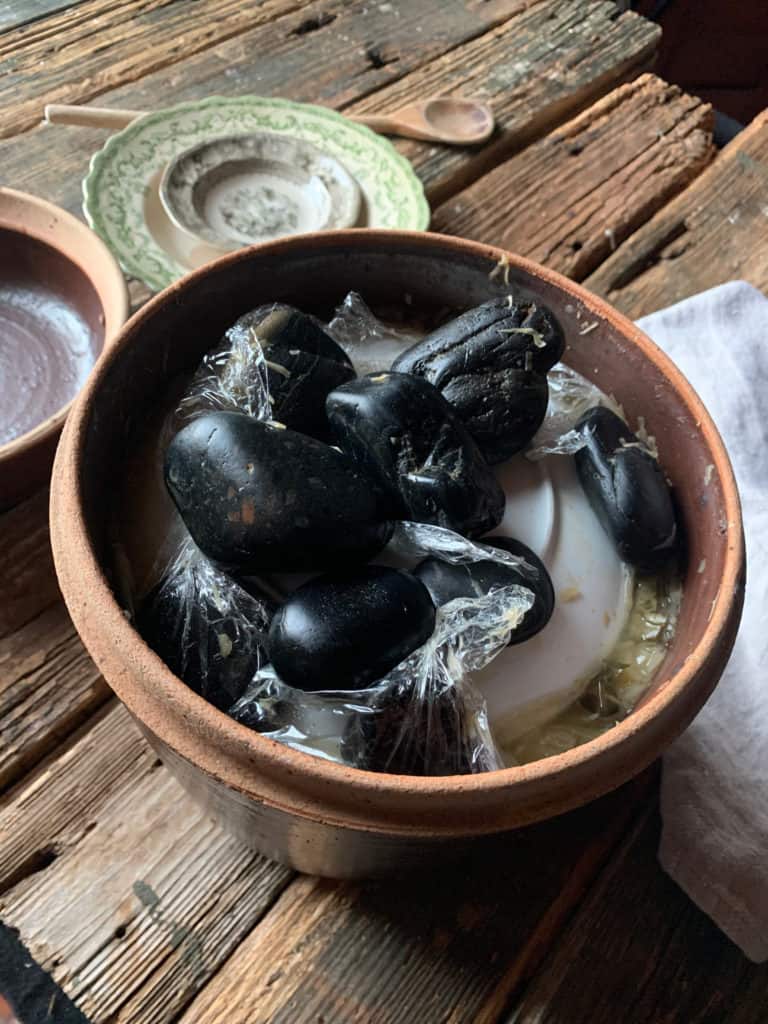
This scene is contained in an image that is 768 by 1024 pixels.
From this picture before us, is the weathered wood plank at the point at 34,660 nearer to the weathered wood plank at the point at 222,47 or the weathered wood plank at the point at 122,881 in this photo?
the weathered wood plank at the point at 122,881

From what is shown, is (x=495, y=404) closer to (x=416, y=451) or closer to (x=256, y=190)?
(x=416, y=451)

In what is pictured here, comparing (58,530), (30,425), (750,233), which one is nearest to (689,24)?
(750,233)

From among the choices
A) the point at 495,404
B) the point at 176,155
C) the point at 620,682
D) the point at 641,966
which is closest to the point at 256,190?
the point at 176,155

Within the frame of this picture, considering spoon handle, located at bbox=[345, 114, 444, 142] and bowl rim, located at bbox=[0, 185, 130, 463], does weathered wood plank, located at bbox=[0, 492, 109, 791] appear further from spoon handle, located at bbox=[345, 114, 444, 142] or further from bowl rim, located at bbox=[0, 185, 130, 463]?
spoon handle, located at bbox=[345, 114, 444, 142]

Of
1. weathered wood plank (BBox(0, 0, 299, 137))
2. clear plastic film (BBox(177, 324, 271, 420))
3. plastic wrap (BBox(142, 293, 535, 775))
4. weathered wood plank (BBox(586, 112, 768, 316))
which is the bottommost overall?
weathered wood plank (BBox(586, 112, 768, 316))

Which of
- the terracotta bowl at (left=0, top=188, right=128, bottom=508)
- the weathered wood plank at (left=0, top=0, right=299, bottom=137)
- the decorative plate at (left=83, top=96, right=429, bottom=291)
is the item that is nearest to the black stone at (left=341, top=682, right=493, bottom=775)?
the terracotta bowl at (left=0, top=188, right=128, bottom=508)

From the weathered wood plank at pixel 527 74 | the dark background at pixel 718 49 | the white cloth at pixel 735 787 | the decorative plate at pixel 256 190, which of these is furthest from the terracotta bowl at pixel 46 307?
the dark background at pixel 718 49

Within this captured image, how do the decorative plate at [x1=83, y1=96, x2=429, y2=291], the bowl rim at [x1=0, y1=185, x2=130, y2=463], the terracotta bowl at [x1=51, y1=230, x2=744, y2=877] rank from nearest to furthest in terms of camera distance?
1. the terracotta bowl at [x1=51, y1=230, x2=744, y2=877]
2. the bowl rim at [x1=0, y1=185, x2=130, y2=463]
3. the decorative plate at [x1=83, y1=96, x2=429, y2=291]
